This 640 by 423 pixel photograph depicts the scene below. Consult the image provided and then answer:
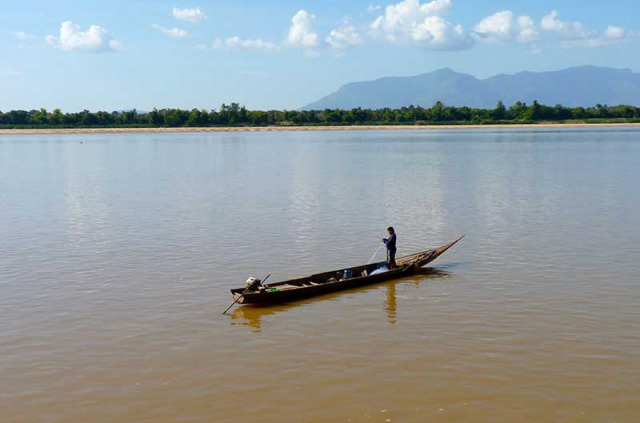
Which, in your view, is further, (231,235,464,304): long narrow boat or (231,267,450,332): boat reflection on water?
(231,235,464,304): long narrow boat

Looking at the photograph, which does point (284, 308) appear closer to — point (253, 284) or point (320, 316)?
point (253, 284)

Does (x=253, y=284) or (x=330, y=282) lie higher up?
(x=253, y=284)

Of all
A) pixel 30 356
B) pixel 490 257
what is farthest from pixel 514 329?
pixel 30 356

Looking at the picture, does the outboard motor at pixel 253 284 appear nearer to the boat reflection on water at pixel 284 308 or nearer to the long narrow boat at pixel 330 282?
the long narrow boat at pixel 330 282

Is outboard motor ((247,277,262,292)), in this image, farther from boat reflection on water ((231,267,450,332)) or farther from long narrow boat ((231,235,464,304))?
boat reflection on water ((231,267,450,332))

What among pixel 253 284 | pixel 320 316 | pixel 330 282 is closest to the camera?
pixel 320 316

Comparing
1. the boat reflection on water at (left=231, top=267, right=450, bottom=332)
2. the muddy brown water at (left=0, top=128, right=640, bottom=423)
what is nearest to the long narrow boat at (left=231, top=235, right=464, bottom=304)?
the boat reflection on water at (left=231, top=267, right=450, bottom=332)

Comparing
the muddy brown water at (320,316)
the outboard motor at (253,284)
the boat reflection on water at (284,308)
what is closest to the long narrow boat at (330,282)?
the outboard motor at (253,284)

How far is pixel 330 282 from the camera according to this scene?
21219mm

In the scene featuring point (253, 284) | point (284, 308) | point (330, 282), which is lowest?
point (284, 308)

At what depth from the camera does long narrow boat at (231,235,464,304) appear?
20.0m

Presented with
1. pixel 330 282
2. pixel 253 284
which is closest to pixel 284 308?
pixel 253 284

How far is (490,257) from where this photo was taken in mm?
25875

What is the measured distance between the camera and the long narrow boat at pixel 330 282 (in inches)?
787
